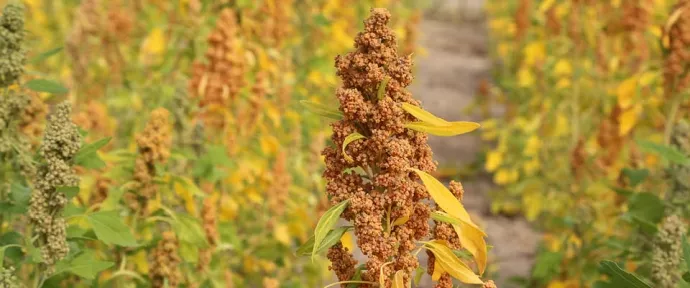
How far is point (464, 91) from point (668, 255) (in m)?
7.57

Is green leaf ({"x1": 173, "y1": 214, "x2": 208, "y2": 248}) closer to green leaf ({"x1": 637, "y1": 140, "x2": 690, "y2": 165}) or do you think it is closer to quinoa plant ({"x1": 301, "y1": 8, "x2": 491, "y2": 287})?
quinoa plant ({"x1": 301, "y1": 8, "x2": 491, "y2": 287})

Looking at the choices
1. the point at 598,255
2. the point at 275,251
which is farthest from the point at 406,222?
the point at 598,255

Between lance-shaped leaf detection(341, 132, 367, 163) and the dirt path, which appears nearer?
lance-shaped leaf detection(341, 132, 367, 163)

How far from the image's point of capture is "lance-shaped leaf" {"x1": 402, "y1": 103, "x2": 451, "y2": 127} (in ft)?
5.34

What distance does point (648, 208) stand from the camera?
308 centimetres

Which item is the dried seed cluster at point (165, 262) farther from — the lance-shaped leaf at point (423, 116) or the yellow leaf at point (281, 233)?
the yellow leaf at point (281, 233)

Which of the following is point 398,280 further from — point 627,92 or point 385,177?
point 627,92

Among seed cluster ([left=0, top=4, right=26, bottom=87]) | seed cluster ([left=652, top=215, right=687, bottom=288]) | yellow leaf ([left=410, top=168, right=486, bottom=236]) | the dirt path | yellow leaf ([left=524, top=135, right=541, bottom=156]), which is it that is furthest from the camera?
the dirt path

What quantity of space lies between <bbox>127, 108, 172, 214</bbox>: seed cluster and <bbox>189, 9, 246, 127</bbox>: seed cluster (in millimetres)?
841

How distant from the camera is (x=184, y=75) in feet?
13.6

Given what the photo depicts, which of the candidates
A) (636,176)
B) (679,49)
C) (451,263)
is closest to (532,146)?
(679,49)

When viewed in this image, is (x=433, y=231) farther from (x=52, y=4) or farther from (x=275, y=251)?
(x=52, y=4)

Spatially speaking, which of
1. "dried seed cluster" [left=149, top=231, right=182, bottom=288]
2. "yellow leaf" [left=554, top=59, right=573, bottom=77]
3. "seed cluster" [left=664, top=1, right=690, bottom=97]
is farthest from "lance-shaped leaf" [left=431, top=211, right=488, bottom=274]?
"yellow leaf" [left=554, top=59, right=573, bottom=77]

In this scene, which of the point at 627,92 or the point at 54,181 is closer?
the point at 54,181
